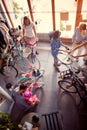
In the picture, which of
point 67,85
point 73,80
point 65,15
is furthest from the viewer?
point 65,15

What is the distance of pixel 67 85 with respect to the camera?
3939mm

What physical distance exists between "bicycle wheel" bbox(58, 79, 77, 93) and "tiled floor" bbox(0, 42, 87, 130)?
0.12 m

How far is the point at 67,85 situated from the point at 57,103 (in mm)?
598

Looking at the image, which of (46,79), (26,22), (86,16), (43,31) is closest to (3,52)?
(26,22)

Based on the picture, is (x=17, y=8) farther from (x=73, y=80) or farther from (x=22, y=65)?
(x=73, y=80)

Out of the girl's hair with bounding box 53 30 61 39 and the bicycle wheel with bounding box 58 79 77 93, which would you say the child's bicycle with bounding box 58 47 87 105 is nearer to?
the bicycle wheel with bounding box 58 79 77 93

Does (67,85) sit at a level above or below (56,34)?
below

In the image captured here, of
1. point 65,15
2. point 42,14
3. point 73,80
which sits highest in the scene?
point 42,14

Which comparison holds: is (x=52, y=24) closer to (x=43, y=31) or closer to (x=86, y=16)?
(x=43, y=31)

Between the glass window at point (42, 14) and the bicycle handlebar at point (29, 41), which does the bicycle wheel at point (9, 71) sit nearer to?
the bicycle handlebar at point (29, 41)

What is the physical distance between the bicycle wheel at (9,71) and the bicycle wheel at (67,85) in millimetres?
1460

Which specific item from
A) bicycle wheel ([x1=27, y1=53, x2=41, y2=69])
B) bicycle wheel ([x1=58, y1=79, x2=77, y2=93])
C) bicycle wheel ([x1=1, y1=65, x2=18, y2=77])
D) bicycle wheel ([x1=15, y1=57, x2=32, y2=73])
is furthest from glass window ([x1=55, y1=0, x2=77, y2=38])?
bicycle wheel ([x1=1, y1=65, x2=18, y2=77])

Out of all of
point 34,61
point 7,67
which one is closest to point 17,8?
point 34,61

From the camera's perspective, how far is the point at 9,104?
3551 millimetres
